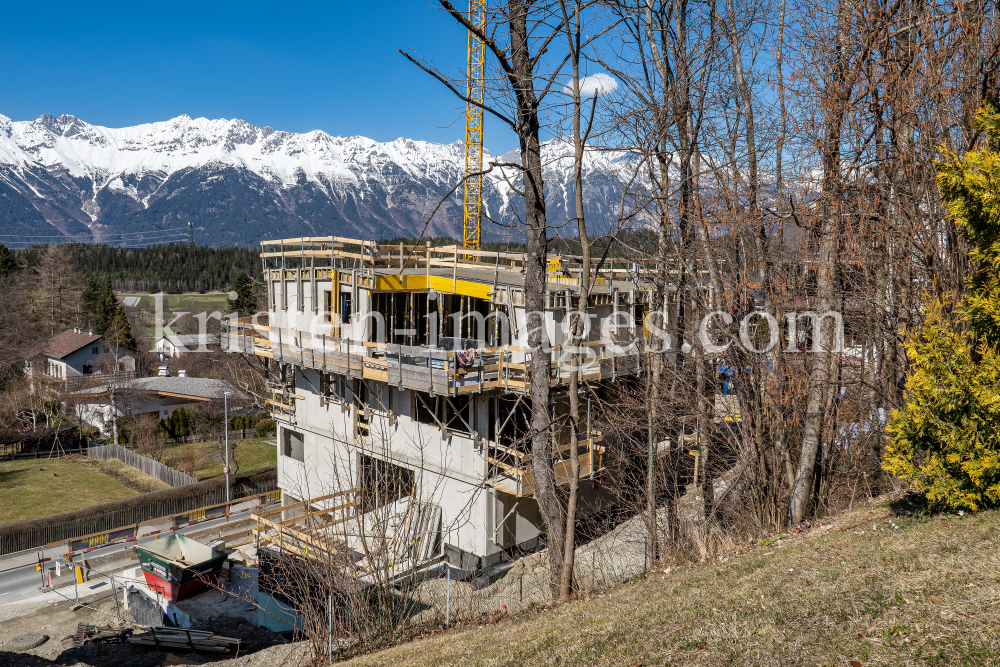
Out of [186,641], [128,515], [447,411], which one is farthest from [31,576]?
[447,411]

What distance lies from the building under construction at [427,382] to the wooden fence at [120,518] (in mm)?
10287

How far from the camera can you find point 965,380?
827cm

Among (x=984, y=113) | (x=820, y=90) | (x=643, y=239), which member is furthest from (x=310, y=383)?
(x=984, y=113)

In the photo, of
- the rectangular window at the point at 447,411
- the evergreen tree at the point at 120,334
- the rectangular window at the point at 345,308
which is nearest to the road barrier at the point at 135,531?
the rectangular window at the point at 345,308

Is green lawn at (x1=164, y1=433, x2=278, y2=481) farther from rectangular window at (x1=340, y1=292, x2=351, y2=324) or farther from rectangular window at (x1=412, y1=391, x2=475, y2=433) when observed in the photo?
rectangular window at (x1=412, y1=391, x2=475, y2=433)

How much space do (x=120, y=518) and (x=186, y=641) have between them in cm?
1601

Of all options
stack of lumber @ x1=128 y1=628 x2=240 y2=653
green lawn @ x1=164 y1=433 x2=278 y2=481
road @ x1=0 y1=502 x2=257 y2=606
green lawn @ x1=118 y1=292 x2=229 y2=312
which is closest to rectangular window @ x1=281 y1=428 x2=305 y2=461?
road @ x1=0 y1=502 x2=257 y2=606

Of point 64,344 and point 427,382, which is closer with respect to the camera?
point 427,382

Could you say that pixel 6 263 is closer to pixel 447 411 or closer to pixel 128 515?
pixel 128 515

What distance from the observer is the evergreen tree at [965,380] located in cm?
813

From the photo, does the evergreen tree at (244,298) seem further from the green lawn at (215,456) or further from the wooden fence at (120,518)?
the wooden fence at (120,518)

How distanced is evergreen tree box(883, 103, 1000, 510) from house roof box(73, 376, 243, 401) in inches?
1870

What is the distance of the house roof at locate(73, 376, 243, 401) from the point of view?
155 ft

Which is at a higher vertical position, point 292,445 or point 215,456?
point 292,445
